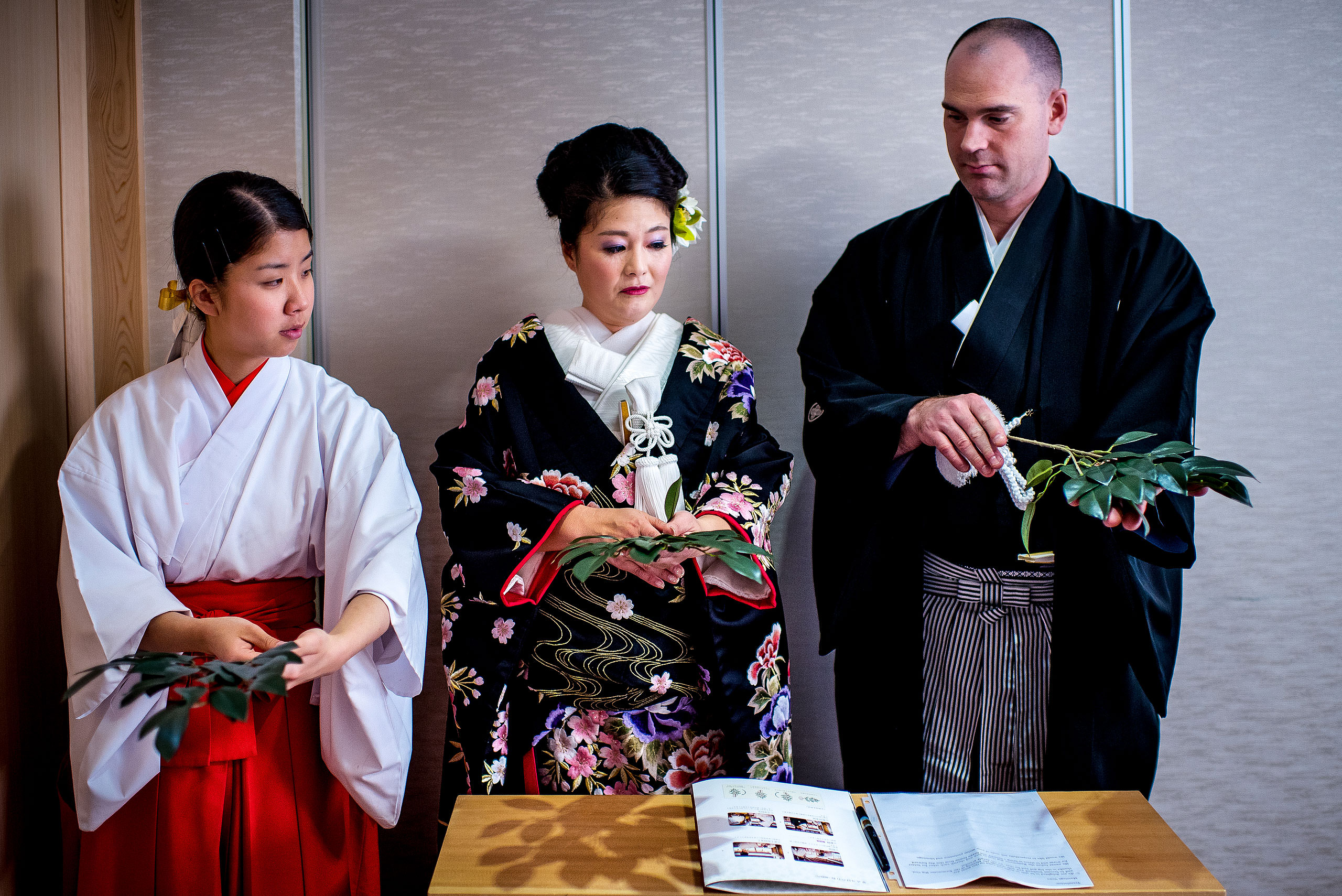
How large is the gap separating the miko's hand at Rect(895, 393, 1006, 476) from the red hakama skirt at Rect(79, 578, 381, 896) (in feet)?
4.40

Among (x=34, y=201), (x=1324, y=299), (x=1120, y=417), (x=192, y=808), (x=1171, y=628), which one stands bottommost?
(x=192, y=808)

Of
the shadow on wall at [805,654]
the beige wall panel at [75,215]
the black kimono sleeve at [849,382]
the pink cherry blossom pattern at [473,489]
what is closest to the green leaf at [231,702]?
the pink cherry blossom pattern at [473,489]

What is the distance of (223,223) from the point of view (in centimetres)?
185

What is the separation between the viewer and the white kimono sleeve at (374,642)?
189 cm

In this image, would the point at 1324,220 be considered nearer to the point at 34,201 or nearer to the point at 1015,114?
the point at 1015,114

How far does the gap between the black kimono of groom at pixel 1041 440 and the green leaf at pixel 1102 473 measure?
290 mm

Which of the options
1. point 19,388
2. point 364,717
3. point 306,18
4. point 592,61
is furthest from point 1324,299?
point 19,388

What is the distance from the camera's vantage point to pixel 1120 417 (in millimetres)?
1899

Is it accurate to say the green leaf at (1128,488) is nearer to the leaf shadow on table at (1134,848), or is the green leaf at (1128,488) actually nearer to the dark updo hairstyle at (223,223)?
the leaf shadow on table at (1134,848)

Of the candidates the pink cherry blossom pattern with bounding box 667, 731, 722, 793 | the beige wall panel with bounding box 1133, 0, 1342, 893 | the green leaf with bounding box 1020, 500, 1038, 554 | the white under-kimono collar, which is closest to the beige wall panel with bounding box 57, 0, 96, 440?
the white under-kimono collar

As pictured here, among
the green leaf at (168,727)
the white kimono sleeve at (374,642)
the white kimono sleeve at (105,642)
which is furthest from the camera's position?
the white kimono sleeve at (374,642)

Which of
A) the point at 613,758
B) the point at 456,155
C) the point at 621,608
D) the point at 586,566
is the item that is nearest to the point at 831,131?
the point at 456,155

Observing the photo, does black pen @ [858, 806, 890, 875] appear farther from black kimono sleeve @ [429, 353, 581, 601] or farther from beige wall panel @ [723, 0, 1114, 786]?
beige wall panel @ [723, 0, 1114, 786]

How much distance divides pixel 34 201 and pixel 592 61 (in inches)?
54.6
